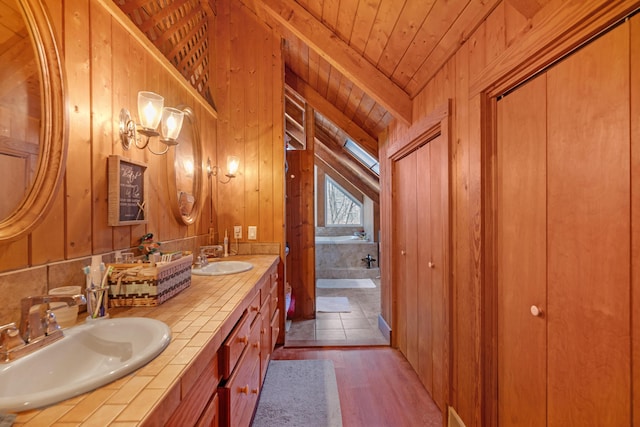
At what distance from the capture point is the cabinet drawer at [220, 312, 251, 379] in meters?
0.94

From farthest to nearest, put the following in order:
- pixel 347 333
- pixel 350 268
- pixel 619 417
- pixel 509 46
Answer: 1. pixel 350 268
2. pixel 347 333
3. pixel 509 46
4. pixel 619 417

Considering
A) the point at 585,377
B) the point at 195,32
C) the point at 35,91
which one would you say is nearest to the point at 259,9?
the point at 195,32

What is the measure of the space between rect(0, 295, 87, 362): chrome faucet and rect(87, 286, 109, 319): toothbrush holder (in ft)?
0.57

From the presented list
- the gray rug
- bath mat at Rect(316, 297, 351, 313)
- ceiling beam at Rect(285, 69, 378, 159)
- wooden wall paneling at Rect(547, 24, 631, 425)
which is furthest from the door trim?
bath mat at Rect(316, 297, 351, 313)

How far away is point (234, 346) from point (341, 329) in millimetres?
2042

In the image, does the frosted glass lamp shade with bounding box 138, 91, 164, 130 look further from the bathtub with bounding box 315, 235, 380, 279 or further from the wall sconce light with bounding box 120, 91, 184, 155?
the bathtub with bounding box 315, 235, 380, 279

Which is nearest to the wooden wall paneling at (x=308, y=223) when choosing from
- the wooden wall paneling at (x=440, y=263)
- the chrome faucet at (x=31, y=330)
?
the wooden wall paneling at (x=440, y=263)

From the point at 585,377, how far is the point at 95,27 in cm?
217

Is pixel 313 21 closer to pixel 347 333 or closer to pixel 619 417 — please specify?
pixel 619 417

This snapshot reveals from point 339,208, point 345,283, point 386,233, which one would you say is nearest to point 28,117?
point 386,233

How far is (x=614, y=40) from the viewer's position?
72 centimetres

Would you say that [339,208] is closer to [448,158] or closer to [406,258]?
[406,258]

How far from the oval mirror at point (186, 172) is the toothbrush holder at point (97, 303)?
0.81m

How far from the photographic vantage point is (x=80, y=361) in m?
0.73
